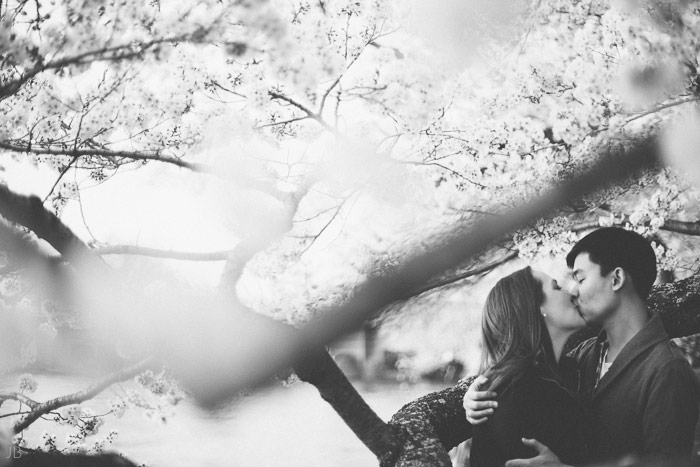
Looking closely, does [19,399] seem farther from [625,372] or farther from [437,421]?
[625,372]

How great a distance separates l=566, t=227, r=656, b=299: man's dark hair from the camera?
5.26ft

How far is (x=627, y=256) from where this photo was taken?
1.61 meters

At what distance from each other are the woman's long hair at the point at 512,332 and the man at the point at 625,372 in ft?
0.26

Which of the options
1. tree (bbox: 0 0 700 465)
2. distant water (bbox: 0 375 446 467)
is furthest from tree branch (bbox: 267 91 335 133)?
distant water (bbox: 0 375 446 467)

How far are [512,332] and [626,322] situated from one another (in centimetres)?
38

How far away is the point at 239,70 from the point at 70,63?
0.46 metres

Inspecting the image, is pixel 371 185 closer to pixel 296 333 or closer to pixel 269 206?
pixel 269 206

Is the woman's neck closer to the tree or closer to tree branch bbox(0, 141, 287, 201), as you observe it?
the tree

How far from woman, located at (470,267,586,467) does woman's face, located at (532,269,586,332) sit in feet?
0.93

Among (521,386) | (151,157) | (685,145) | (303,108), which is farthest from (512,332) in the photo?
(685,145)

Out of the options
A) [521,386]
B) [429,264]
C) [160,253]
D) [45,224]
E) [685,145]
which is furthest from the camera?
[685,145]

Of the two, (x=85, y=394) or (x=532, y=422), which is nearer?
(x=532, y=422)

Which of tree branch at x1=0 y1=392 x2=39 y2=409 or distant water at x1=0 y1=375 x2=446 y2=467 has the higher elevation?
tree branch at x1=0 y1=392 x2=39 y2=409

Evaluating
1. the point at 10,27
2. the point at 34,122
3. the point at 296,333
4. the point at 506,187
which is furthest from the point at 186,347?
the point at 506,187
